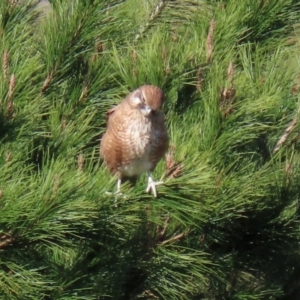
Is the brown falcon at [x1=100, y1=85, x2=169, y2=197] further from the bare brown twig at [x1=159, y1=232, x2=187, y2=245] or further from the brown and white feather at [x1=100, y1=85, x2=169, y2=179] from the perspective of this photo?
the bare brown twig at [x1=159, y1=232, x2=187, y2=245]

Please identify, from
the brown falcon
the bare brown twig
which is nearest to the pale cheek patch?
the brown falcon

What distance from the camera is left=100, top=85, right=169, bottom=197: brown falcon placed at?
2.21 m

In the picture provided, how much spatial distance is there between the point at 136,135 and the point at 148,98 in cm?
26

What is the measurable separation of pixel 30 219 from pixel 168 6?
1.19 m

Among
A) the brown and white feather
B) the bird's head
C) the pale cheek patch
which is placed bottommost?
the brown and white feather

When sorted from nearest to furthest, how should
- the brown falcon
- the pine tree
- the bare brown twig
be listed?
1. the pine tree
2. the bare brown twig
3. the brown falcon

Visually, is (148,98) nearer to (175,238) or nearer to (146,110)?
(146,110)

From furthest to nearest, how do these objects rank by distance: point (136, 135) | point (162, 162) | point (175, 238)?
point (136, 135), point (162, 162), point (175, 238)

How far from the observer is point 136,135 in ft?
7.83

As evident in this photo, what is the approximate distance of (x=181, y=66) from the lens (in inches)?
90.7

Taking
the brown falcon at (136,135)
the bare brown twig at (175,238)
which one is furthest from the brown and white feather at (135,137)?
the bare brown twig at (175,238)

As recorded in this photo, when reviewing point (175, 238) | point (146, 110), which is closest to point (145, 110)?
point (146, 110)

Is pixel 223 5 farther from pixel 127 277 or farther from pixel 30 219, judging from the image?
pixel 30 219

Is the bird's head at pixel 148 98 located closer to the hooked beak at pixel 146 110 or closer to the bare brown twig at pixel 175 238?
the hooked beak at pixel 146 110
